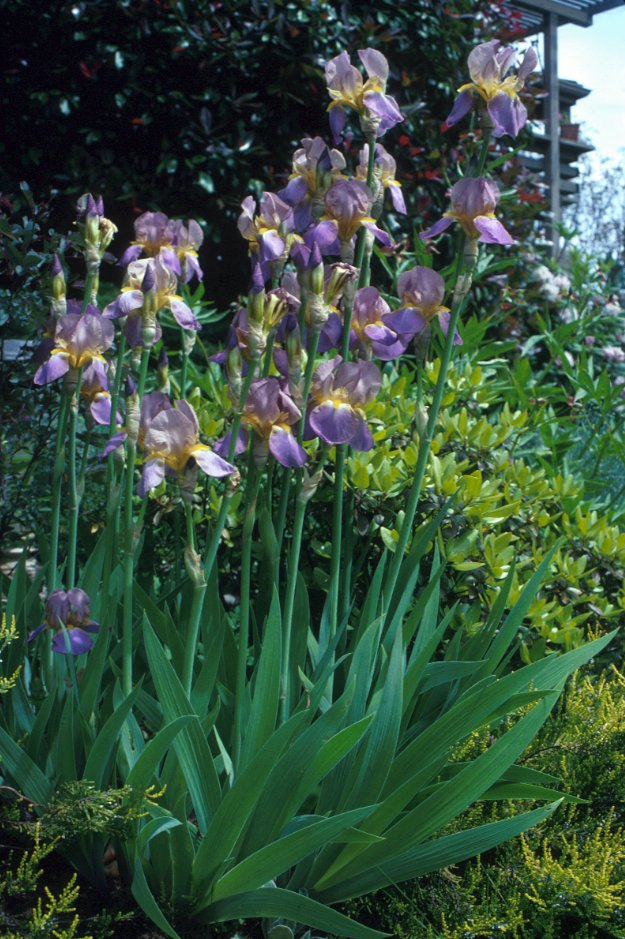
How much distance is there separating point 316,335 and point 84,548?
1378 millimetres

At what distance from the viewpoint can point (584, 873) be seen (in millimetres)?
1535

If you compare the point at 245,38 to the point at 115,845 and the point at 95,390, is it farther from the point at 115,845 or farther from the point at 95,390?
the point at 115,845

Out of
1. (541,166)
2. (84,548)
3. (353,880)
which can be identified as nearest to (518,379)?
(84,548)

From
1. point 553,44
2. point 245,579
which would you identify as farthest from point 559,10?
point 245,579

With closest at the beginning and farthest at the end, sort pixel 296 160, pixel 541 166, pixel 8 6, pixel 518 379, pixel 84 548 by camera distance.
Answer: pixel 296 160 → pixel 84 548 → pixel 518 379 → pixel 8 6 → pixel 541 166

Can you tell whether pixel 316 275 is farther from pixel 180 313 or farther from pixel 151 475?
pixel 151 475

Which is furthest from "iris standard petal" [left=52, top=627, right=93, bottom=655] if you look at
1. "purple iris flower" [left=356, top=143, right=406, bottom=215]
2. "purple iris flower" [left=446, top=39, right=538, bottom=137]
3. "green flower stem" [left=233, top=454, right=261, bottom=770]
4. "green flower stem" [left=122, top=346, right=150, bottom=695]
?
"purple iris flower" [left=446, top=39, right=538, bottom=137]

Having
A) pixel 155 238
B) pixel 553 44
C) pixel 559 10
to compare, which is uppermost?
pixel 559 10

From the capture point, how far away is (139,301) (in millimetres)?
1583

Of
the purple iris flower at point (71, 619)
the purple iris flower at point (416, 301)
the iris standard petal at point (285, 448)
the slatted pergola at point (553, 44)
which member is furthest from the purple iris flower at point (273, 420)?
the slatted pergola at point (553, 44)

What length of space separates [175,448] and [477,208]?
717 mm

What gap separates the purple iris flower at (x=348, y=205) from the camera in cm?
157

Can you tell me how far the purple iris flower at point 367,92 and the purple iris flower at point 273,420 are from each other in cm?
53

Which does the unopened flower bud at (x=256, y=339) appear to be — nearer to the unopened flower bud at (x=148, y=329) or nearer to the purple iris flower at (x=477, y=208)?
the unopened flower bud at (x=148, y=329)
